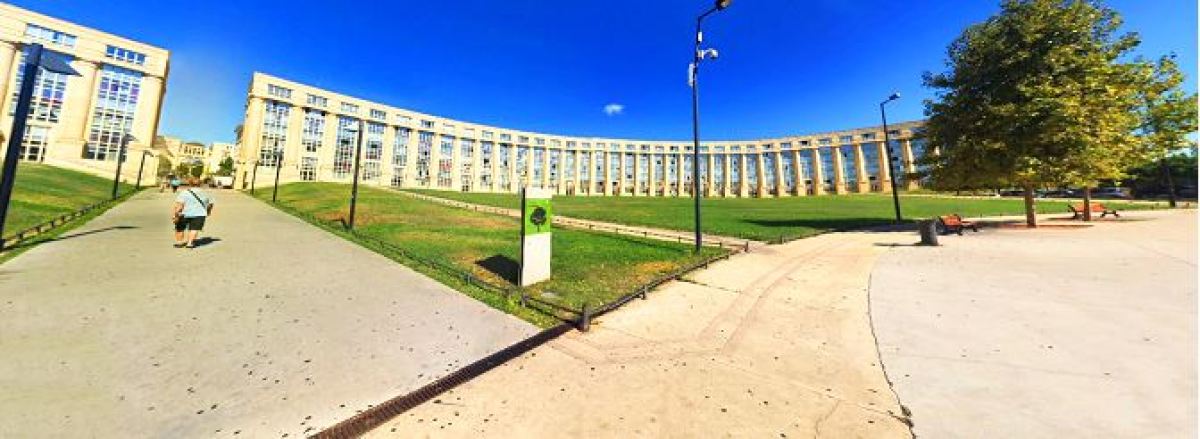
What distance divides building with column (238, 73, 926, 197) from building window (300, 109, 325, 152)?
0.15 m

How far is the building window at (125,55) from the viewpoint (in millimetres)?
52656

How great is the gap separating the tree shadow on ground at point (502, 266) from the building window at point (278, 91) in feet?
246

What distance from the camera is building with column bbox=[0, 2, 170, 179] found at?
1826 inches

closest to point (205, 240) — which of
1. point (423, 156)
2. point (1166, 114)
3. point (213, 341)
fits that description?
point (213, 341)

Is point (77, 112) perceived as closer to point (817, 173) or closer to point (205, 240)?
point (205, 240)

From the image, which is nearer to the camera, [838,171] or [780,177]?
[838,171]

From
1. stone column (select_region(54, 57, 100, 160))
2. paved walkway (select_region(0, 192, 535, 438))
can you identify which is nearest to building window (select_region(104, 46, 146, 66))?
stone column (select_region(54, 57, 100, 160))

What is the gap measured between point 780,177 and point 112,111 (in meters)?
118

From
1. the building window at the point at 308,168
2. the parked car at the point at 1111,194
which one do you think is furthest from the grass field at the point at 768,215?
the building window at the point at 308,168

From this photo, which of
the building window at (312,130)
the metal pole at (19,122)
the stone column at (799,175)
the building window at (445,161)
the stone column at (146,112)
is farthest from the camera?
the stone column at (799,175)

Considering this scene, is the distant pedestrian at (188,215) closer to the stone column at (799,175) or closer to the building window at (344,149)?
the building window at (344,149)

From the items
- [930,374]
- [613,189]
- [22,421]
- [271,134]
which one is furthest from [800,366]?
[613,189]

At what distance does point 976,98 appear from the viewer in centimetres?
1788

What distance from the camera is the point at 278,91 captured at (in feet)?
213
